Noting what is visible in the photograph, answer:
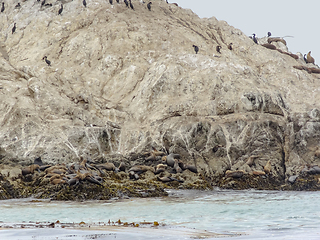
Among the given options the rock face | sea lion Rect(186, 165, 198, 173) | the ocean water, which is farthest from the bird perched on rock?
the ocean water

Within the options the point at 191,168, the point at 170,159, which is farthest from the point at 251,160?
the point at 170,159

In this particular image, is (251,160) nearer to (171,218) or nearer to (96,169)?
(96,169)

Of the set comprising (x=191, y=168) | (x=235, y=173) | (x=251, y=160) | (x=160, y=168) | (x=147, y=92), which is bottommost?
(x=235, y=173)

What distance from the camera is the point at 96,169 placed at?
24.6 m

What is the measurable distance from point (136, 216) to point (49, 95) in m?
19.4

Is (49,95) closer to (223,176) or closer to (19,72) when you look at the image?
(19,72)

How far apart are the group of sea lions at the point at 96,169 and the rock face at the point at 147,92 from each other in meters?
1.15

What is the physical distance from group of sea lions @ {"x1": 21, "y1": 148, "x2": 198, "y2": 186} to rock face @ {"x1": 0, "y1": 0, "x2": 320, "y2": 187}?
1153mm

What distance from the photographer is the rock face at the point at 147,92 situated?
1113 inches

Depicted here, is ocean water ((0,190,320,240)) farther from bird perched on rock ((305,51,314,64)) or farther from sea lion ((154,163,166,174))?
bird perched on rock ((305,51,314,64))

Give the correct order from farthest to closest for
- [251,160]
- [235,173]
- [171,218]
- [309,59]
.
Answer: [309,59]
[251,160]
[235,173]
[171,218]

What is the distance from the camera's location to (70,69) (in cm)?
3691

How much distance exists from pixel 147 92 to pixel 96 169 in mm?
10461

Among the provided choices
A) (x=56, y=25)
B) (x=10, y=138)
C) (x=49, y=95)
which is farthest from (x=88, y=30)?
(x=10, y=138)
